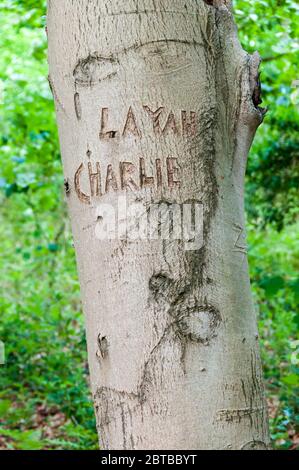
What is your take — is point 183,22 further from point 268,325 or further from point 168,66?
point 268,325

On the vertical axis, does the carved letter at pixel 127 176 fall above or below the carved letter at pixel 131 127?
below

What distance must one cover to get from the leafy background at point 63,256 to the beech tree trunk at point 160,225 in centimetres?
215

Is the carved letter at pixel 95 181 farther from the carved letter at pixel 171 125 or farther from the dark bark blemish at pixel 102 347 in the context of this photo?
the dark bark blemish at pixel 102 347

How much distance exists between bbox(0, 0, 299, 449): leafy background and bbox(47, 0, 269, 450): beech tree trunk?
2.15 meters

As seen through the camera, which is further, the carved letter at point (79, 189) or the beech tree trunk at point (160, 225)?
the carved letter at point (79, 189)

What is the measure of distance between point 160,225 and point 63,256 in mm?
6328

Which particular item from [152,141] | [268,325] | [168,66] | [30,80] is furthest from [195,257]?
[30,80]

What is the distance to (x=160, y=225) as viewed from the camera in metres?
1.45

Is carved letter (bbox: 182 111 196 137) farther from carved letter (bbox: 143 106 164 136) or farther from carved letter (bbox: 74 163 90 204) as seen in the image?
carved letter (bbox: 74 163 90 204)

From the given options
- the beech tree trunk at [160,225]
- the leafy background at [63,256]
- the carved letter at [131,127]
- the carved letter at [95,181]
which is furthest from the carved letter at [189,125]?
the leafy background at [63,256]

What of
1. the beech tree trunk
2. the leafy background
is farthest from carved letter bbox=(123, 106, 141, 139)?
the leafy background

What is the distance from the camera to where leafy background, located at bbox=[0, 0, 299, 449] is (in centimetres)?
417

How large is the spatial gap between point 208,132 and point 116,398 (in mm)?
647

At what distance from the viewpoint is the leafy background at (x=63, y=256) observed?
4.17 meters
